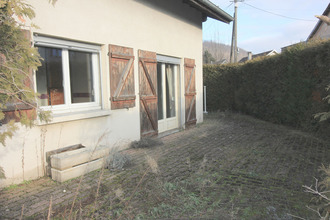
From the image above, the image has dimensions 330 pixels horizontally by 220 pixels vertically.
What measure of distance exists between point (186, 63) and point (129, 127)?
130 inches

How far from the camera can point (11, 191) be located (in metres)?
3.11

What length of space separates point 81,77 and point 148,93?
1.90 m

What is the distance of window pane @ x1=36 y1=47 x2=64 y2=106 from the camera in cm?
396

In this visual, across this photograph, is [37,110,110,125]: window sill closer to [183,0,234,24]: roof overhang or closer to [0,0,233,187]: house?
[0,0,233,187]: house

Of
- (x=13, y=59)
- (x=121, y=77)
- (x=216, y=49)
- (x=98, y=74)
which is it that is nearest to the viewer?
(x=13, y=59)

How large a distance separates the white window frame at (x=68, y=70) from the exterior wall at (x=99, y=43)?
0.11m

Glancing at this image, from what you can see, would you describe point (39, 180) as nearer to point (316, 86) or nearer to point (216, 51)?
point (316, 86)

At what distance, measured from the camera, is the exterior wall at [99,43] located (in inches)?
134

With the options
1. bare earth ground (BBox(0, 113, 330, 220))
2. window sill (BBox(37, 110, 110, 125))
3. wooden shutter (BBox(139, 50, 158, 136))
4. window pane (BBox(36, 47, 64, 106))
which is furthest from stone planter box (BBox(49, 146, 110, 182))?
wooden shutter (BBox(139, 50, 158, 136))

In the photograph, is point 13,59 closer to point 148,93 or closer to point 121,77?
point 121,77

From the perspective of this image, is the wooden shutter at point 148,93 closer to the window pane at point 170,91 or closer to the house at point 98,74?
→ the house at point 98,74

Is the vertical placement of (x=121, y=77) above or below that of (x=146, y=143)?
above

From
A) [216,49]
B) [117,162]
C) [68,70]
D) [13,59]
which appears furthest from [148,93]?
[216,49]

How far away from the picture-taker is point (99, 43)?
4500 mm
